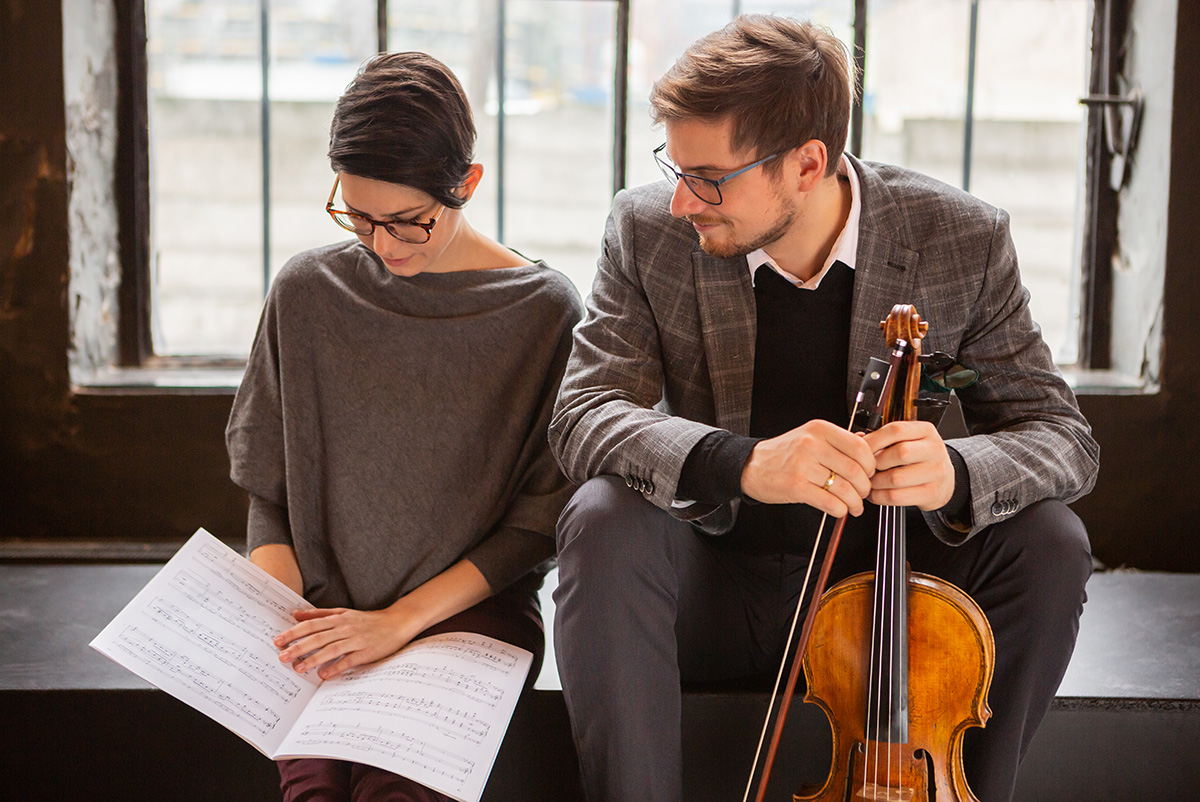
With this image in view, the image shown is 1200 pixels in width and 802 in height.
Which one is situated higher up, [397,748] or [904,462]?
[904,462]

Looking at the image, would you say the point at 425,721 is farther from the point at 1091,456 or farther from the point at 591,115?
the point at 591,115

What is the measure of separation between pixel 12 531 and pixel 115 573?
0.38 metres

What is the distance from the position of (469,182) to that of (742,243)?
41cm

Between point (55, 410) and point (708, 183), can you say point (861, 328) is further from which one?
point (55, 410)

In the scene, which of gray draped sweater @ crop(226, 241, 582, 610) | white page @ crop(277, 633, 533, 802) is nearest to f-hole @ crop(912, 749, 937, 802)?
white page @ crop(277, 633, 533, 802)

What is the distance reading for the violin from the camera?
4.09 feet

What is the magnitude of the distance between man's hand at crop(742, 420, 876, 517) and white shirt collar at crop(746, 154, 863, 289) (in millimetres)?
375

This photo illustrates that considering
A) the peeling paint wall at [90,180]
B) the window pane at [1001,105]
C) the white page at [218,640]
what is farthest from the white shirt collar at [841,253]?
the peeling paint wall at [90,180]

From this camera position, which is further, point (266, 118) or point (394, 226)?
point (266, 118)

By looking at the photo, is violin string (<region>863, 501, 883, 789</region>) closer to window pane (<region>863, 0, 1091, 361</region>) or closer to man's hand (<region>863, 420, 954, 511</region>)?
man's hand (<region>863, 420, 954, 511</region>)

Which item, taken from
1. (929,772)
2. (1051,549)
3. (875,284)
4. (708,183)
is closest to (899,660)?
(929,772)

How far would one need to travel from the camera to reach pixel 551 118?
246 cm

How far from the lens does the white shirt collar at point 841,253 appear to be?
1.57 m

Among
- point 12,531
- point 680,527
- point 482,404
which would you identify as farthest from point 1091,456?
point 12,531
